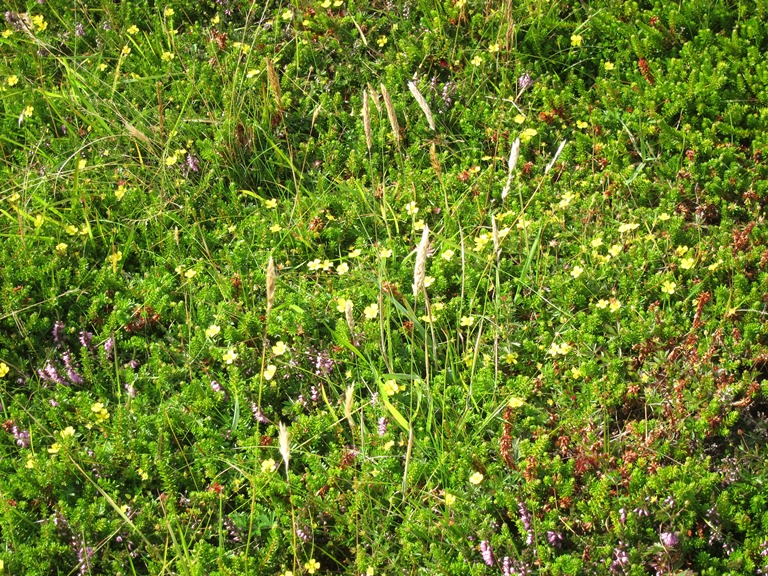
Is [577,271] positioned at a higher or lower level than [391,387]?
higher

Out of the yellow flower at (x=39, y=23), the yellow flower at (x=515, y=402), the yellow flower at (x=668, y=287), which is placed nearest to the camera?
the yellow flower at (x=515, y=402)

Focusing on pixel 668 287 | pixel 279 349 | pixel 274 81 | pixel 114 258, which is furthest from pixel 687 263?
pixel 114 258

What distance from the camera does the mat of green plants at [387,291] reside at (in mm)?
3219

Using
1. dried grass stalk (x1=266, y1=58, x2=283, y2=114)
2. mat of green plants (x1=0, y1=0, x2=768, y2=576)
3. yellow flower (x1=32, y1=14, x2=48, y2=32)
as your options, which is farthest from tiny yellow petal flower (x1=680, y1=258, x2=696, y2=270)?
yellow flower (x1=32, y1=14, x2=48, y2=32)

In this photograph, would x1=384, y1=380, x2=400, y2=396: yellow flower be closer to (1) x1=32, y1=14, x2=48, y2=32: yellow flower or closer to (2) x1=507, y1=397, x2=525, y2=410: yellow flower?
(2) x1=507, y1=397, x2=525, y2=410: yellow flower

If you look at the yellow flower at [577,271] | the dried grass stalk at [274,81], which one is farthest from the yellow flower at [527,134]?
the dried grass stalk at [274,81]

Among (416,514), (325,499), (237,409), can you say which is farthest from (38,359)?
(416,514)

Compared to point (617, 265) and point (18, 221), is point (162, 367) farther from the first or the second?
point (617, 265)

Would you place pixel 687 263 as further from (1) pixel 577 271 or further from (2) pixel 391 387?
(2) pixel 391 387

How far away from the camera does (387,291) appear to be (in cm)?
391

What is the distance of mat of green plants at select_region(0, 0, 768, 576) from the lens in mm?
3219

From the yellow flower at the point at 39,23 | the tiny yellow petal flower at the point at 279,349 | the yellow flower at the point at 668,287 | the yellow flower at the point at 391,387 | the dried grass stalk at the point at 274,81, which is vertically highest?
the dried grass stalk at the point at 274,81

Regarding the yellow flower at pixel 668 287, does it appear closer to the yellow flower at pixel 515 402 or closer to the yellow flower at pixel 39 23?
the yellow flower at pixel 515 402

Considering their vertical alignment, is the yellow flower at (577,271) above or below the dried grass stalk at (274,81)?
below
